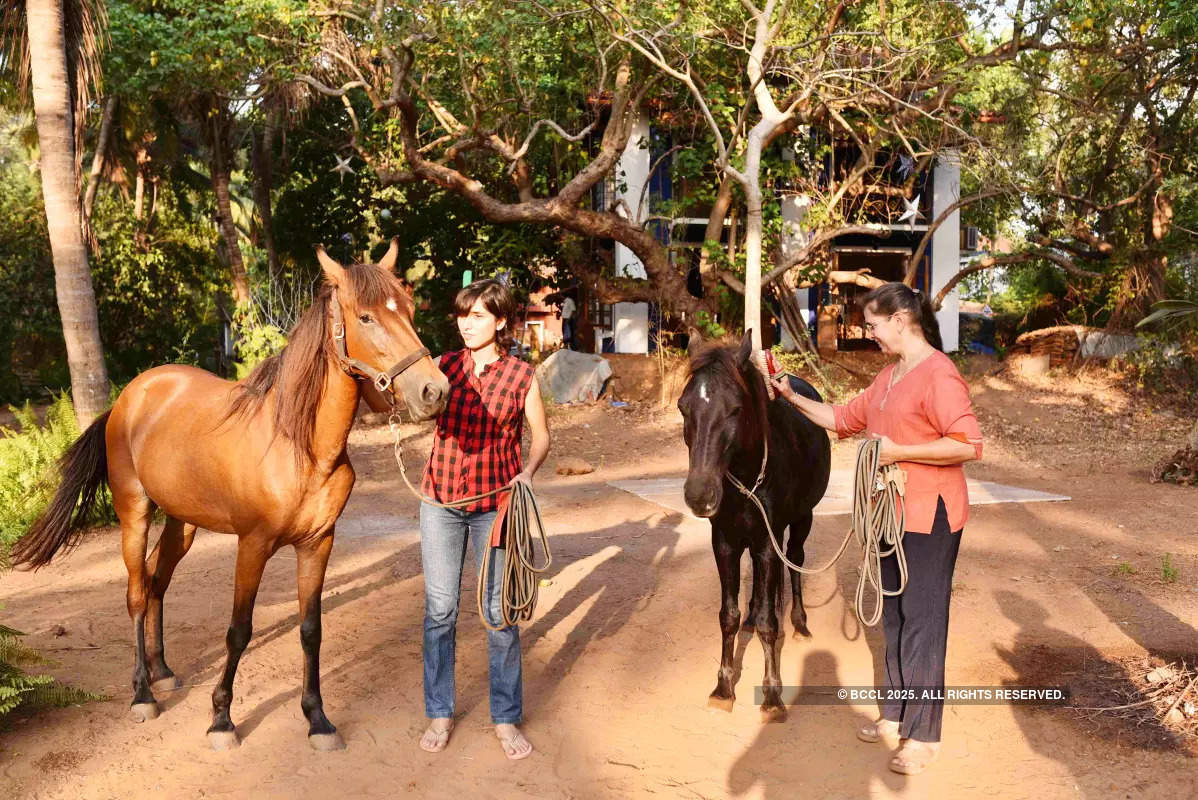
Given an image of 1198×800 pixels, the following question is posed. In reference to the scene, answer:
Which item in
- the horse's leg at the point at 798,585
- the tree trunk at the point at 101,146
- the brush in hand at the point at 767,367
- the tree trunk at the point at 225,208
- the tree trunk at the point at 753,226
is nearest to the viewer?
the brush in hand at the point at 767,367

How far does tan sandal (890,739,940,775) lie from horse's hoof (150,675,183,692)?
343cm

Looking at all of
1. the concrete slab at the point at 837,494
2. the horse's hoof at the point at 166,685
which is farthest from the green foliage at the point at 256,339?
the horse's hoof at the point at 166,685

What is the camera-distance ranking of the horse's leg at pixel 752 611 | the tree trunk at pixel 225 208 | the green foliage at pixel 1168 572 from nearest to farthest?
the horse's leg at pixel 752 611, the green foliage at pixel 1168 572, the tree trunk at pixel 225 208

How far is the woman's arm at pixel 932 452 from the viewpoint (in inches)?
139

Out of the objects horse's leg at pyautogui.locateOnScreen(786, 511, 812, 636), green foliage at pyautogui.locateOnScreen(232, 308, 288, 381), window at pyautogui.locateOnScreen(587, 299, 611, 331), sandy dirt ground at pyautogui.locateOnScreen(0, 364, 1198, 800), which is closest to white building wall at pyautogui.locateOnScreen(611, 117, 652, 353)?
window at pyautogui.locateOnScreen(587, 299, 611, 331)

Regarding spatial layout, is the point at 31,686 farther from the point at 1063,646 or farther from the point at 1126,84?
the point at 1126,84

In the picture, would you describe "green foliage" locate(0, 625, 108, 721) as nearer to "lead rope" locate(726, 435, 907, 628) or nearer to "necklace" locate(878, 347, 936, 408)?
"lead rope" locate(726, 435, 907, 628)

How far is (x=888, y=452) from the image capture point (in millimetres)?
3658

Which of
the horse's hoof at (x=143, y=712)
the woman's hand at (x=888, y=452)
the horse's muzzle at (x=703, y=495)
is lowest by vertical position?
Answer: the horse's hoof at (x=143, y=712)

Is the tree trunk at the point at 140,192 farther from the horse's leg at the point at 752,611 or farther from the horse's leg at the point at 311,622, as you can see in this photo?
the horse's leg at the point at 752,611

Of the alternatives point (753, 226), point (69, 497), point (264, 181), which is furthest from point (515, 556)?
point (264, 181)

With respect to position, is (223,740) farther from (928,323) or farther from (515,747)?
(928,323)

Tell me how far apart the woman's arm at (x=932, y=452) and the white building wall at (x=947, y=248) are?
16432 mm

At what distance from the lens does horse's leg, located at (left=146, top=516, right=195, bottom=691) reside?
15.4 ft
